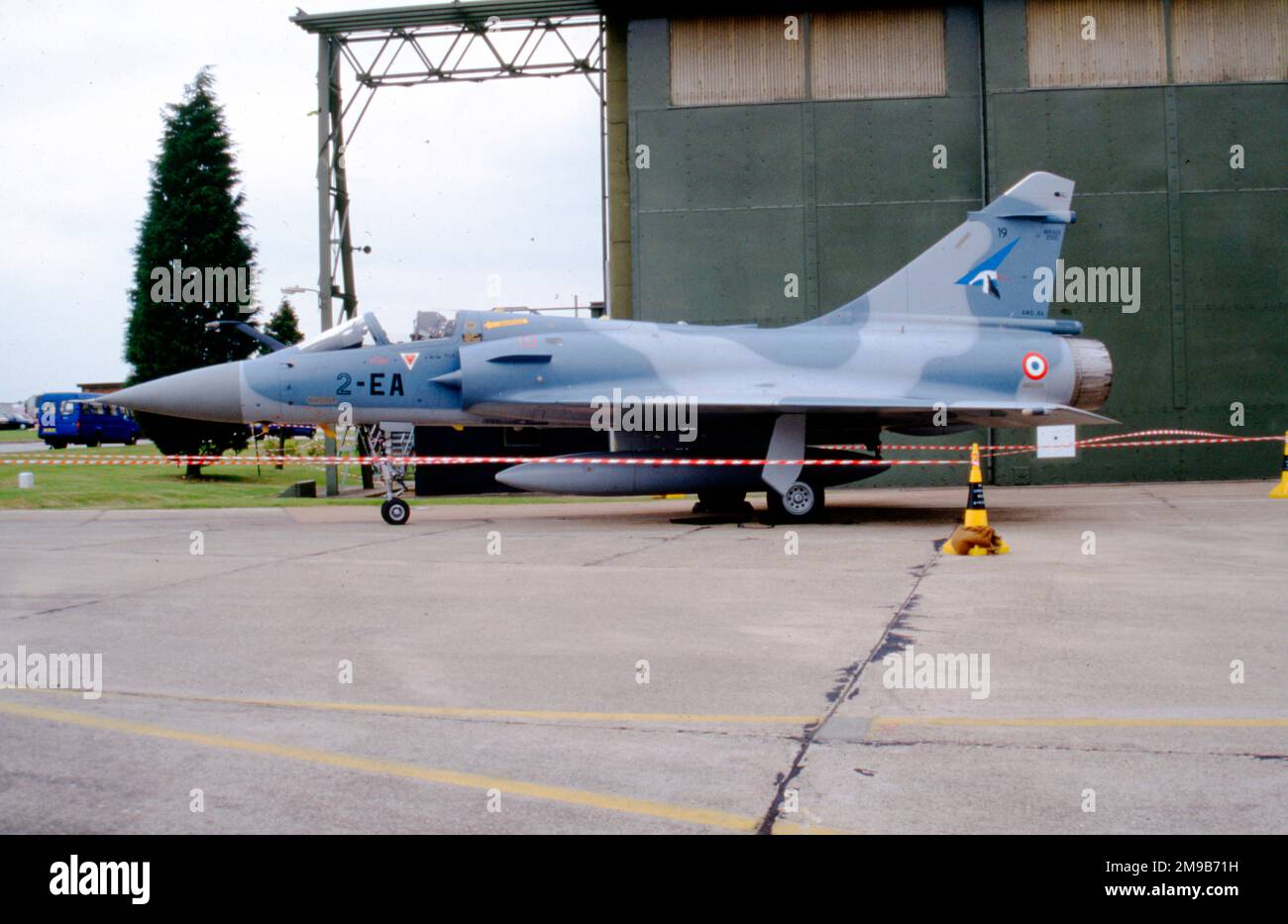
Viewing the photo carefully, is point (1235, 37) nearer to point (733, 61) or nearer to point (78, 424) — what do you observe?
point (733, 61)

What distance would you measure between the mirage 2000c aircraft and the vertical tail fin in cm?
2

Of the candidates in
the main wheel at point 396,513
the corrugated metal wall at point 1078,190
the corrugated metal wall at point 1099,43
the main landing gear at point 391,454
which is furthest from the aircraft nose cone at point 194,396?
the corrugated metal wall at point 1099,43

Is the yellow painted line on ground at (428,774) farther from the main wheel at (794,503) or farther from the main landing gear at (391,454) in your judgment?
the main wheel at (794,503)

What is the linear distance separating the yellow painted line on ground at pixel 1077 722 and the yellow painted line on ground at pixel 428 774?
1.24m

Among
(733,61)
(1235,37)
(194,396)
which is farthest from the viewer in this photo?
(733,61)

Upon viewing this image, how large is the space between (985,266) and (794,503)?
14.3 feet

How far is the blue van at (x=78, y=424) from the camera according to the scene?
46.1m

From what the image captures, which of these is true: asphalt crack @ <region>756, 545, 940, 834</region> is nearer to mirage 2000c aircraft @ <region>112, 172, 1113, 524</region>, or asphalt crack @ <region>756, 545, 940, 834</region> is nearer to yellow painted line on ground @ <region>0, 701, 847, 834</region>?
yellow painted line on ground @ <region>0, 701, 847, 834</region>

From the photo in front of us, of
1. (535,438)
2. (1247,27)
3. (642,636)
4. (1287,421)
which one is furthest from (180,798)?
(1247,27)

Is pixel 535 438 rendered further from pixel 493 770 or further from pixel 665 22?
pixel 493 770

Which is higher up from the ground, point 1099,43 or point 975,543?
point 1099,43

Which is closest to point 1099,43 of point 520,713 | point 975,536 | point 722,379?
point 722,379

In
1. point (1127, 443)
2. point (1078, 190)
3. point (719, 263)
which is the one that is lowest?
point (1127, 443)

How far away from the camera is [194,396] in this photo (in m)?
14.3
